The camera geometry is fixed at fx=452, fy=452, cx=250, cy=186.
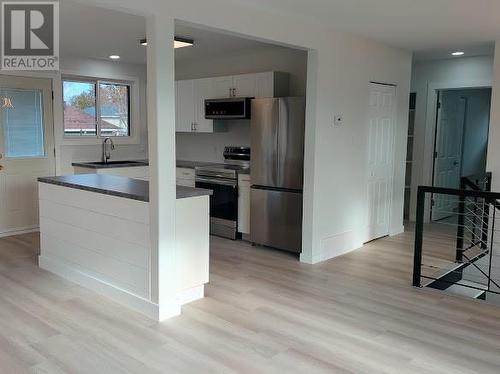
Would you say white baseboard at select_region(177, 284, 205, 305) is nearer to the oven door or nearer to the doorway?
the oven door

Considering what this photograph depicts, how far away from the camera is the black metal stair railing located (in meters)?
4.11

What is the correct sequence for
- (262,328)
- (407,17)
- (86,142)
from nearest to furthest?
(262,328) → (407,17) → (86,142)

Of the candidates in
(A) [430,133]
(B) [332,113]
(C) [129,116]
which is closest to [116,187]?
(B) [332,113]

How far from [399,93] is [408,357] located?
13.0 ft

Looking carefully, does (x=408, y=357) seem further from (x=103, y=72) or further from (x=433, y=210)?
(x=103, y=72)

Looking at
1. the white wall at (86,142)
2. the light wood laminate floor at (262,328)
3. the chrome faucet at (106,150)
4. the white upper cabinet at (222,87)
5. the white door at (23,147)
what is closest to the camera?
the light wood laminate floor at (262,328)

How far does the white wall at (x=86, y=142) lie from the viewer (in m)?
6.35

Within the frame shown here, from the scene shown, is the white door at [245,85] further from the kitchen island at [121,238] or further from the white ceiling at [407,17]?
the kitchen island at [121,238]

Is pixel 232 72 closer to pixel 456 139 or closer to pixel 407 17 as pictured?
pixel 407 17

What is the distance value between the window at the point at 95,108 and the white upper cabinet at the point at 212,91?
3.45 feet

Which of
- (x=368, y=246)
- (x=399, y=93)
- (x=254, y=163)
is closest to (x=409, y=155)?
(x=399, y=93)

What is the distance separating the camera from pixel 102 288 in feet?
12.7

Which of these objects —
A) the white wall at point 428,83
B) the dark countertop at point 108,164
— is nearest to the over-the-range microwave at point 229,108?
the dark countertop at point 108,164

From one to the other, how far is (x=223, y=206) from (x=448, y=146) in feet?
12.8
